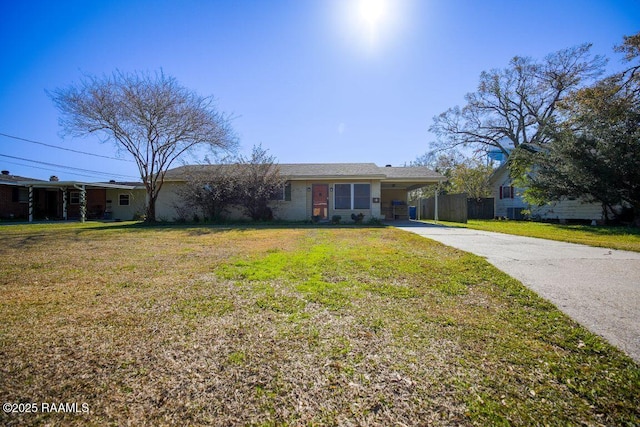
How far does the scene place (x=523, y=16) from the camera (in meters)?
8.97

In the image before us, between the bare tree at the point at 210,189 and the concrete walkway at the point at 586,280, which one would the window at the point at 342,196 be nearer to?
the bare tree at the point at 210,189

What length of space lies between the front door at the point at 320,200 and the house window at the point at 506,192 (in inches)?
578

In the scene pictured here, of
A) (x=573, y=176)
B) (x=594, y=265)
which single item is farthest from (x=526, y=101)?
(x=594, y=265)

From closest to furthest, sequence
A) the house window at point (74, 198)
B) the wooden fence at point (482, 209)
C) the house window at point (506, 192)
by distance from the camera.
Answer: the house window at point (506, 192) → the house window at point (74, 198) → the wooden fence at point (482, 209)

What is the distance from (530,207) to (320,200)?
45.8 feet

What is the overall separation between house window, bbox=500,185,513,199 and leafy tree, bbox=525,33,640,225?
22.4 feet

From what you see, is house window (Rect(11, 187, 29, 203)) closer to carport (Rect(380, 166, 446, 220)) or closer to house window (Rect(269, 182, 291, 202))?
house window (Rect(269, 182, 291, 202))

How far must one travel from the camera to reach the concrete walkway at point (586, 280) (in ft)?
8.39

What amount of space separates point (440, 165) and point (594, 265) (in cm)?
2953

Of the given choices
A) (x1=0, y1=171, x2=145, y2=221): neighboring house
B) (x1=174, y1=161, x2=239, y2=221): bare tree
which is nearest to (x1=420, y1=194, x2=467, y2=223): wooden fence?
(x1=174, y1=161, x2=239, y2=221): bare tree

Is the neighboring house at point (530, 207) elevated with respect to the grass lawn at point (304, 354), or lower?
elevated

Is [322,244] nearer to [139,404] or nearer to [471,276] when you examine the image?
[471,276]

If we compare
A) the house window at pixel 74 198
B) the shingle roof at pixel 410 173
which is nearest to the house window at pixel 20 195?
the house window at pixel 74 198

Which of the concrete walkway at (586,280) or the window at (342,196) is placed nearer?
the concrete walkway at (586,280)
